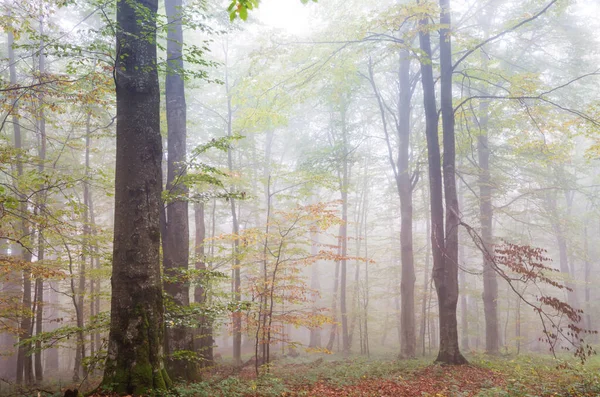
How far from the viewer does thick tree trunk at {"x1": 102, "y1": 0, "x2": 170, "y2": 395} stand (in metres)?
4.63

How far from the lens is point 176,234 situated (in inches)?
318

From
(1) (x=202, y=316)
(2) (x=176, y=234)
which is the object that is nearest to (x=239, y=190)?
(2) (x=176, y=234)

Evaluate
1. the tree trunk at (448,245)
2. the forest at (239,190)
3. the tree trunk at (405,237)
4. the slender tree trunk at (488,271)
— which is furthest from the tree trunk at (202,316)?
the slender tree trunk at (488,271)

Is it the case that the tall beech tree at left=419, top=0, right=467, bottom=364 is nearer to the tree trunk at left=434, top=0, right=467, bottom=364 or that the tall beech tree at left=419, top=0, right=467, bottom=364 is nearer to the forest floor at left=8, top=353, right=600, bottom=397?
Answer: the tree trunk at left=434, top=0, right=467, bottom=364

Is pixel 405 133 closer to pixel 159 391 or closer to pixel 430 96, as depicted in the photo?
pixel 430 96

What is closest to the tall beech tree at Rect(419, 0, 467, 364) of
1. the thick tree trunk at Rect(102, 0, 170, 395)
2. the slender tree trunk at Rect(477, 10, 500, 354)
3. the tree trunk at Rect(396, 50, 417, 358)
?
the tree trunk at Rect(396, 50, 417, 358)

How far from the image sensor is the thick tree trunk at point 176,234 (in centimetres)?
722

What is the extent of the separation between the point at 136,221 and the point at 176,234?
10.6ft

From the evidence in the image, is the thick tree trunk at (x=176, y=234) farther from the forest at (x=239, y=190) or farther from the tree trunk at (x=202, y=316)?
the tree trunk at (x=202, y=316)

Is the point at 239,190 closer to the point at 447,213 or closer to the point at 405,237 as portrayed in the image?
the point at 447,213

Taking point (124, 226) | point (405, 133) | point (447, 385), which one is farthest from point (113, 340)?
point (405, 133)

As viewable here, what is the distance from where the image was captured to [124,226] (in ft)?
16.1

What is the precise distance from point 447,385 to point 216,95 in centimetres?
2039

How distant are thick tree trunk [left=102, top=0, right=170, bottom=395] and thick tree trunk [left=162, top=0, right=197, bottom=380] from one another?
1.41m
